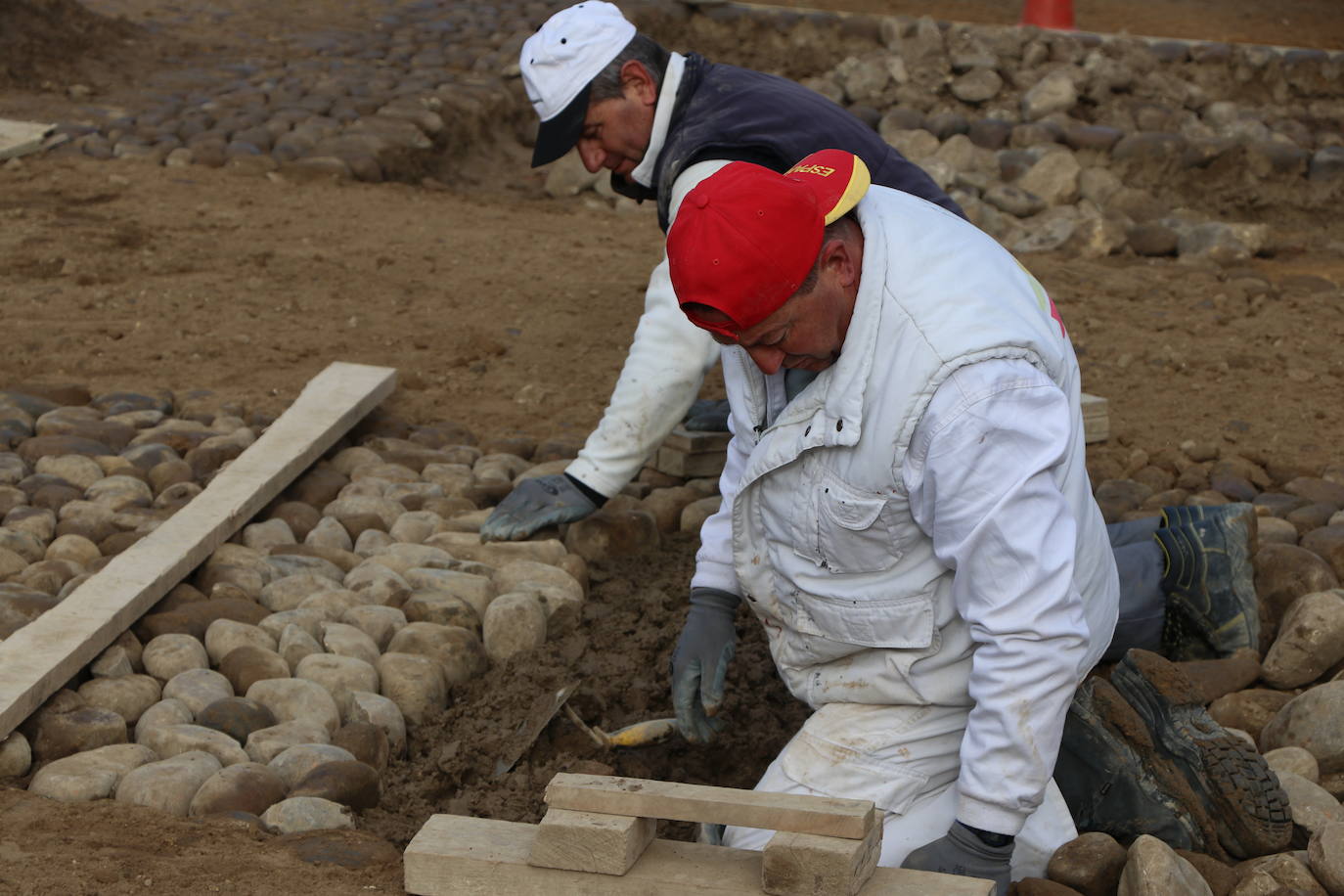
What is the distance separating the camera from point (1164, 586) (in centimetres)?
333

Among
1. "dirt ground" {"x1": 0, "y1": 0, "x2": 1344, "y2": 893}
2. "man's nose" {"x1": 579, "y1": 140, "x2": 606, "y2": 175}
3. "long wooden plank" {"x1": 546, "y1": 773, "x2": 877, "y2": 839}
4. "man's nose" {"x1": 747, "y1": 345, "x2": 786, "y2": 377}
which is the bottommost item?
"dirt ground" {"x1": 0, "y1": 0, "x2": 1344, "y2": 893}

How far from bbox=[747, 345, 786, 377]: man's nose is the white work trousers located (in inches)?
28.2

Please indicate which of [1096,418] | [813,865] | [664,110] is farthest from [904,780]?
[1096,418]

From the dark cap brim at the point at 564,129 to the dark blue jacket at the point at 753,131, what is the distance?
215mm

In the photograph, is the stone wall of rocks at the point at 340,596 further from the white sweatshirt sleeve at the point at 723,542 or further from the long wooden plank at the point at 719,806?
the white sweatshirt sleeve at the point at 723,542

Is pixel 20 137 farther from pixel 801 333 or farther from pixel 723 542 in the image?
pixel 801 333

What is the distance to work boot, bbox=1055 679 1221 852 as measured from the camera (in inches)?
101

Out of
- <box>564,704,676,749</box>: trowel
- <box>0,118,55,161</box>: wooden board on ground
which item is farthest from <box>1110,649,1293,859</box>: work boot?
<box>0,118,55,161</box>: wooden board on ground

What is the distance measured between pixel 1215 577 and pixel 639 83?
1841 mm

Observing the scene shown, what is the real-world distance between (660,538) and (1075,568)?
1.76 meters

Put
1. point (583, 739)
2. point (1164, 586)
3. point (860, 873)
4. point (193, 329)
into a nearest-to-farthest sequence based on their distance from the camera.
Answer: point (860, 873), point (583, 739), point (1164, 586), point (193, 329)

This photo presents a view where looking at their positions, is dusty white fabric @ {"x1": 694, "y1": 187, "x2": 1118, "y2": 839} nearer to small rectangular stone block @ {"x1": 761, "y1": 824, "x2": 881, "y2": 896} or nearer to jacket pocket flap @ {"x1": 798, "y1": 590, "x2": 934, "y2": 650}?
jacket pocket flap @ {"x1": 798, "y1": 590, "x2": 934, "y2": 650}

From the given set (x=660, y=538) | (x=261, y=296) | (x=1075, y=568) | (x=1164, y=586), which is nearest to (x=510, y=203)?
(x=261, y=296)

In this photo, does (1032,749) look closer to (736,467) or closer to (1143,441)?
(736,467)
